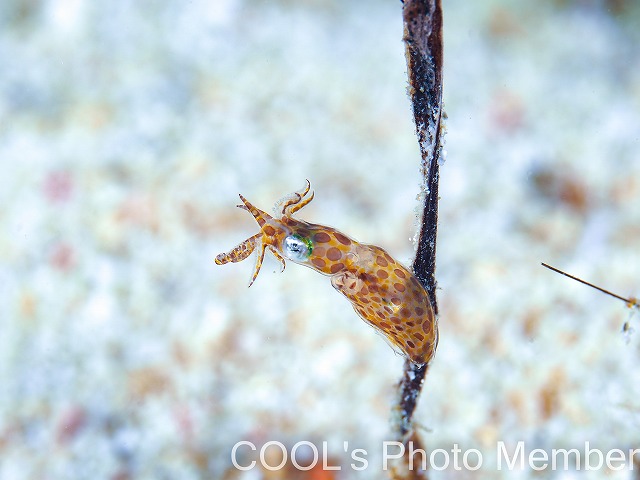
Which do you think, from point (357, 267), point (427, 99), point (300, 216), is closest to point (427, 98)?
point (427, 99)

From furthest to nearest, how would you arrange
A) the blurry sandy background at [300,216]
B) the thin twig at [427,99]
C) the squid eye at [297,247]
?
the blurry sandy background at [300,216] < the squid eye at [297,247] < the thin twig at [427,99]

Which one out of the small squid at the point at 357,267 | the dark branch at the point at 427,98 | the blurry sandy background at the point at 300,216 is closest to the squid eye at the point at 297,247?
the small squid at the point at 357,267

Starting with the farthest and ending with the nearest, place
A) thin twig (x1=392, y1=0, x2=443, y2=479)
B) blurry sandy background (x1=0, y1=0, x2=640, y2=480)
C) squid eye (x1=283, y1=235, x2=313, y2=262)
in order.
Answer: blurry sandy background (x1=0, y1=0, x2=640, y2=480) → squid eye (x1=283, y1=235, x2=313, y2=262) → thin twig (x1=392, y1=0, x2=443, y2=479)

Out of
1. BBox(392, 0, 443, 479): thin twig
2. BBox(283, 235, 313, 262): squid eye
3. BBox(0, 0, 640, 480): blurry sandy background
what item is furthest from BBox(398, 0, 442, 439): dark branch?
BBox(0, 0, 640, 480): blurry sandy background

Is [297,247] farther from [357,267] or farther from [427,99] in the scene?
[427,99]

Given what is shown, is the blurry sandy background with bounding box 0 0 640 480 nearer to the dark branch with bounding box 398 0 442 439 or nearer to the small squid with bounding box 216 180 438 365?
the small squid with bounding box 216 180 438 365

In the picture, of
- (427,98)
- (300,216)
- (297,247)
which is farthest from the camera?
(300,216)

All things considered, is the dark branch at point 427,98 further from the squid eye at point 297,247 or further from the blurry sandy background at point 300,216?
the blurry sandy background at point 300,216
